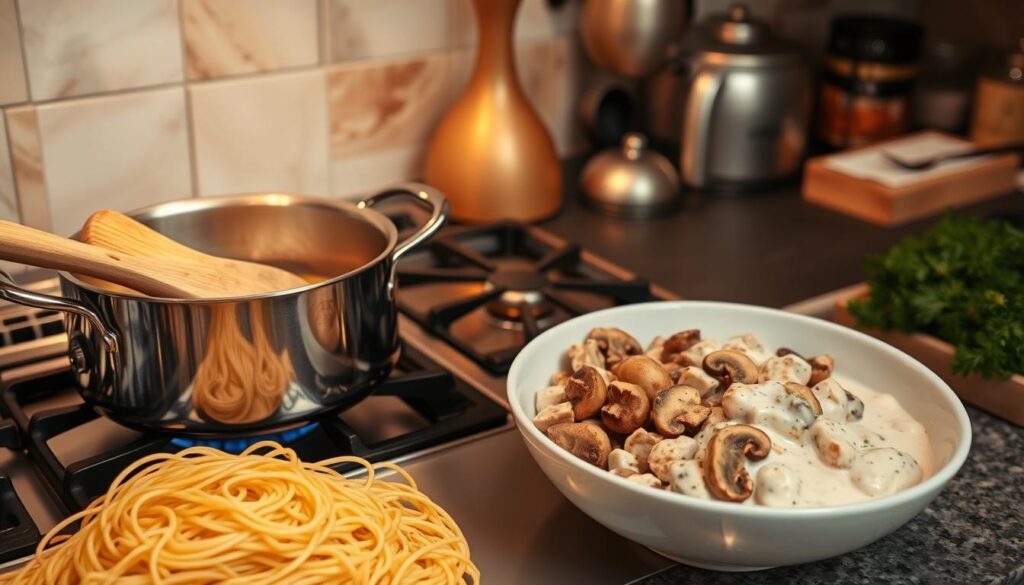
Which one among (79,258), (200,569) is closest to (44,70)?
(79,258)

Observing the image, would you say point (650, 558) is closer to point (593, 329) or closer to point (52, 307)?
point (593, 329)

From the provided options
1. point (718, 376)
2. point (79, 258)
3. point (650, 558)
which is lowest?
point (650, 558)

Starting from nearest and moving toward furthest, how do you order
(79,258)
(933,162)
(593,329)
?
(79,258), (593,329), (933,162)

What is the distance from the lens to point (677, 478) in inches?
29.9

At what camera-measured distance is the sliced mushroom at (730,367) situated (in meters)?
0.87

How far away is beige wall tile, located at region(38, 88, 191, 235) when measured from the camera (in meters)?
1.20

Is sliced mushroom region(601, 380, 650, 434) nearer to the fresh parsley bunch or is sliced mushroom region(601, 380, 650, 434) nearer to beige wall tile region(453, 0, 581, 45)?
the fresh parsley bunch

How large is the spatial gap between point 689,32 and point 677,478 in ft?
3.15

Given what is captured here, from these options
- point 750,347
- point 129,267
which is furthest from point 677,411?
point 129,267

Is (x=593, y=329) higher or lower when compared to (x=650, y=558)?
higher

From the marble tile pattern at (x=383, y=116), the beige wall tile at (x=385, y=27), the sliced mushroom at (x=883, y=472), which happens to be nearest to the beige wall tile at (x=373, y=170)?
the marble tile pattern at (x=383, y=116)

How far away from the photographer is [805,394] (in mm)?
833

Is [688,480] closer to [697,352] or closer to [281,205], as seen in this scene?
[697,352]

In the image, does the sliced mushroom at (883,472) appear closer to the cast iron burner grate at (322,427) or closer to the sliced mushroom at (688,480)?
the sliced mushroom at (688,480)
